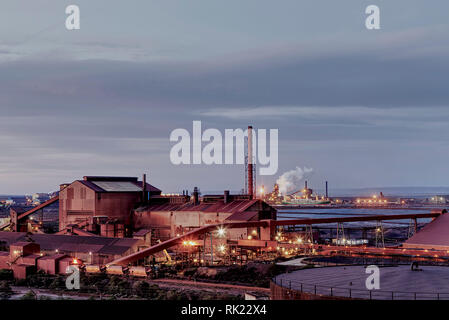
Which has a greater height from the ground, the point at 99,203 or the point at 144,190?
the point at 144,190

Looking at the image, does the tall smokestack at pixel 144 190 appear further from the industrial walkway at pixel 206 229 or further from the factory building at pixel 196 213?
the industrial walkway at pixel 206 229

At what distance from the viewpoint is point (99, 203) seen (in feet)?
219

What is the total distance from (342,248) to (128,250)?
18000 mm

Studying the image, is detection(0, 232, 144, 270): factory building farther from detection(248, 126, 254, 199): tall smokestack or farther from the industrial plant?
→ detection(248, 126, 254, 199): tall smokestack

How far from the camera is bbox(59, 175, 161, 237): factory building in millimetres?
66438

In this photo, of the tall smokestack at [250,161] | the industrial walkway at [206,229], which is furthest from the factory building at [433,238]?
the tall smokestack at [250,161]

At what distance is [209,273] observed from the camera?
139 feet

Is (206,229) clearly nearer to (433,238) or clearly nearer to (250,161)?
(433,238)

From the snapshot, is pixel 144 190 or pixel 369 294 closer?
pixel 369 294

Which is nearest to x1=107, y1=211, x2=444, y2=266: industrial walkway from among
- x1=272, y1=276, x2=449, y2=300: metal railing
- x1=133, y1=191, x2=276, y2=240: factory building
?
x1=133, y1=191, x2=276, y2=240: factory building

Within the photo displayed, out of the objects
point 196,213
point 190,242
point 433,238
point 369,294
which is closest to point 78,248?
point 190,242

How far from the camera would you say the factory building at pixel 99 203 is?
66438 mm
